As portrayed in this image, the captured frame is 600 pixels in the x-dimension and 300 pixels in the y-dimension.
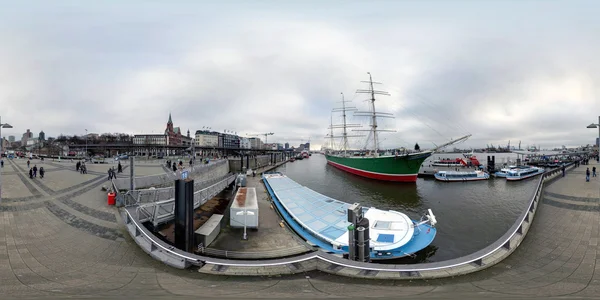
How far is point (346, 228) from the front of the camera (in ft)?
39.7

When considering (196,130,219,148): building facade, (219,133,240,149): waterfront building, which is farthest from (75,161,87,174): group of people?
(219,133,240,149): waterfront building

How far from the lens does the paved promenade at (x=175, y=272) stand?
542 cm

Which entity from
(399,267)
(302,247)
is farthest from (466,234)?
(399,267)

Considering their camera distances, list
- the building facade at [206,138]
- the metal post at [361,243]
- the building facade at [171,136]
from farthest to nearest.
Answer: the building facade at [206,138] → the building facade at [171,136] → the metal post at [361,243]

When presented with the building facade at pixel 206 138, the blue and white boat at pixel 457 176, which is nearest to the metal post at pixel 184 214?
the blue and white boat at pixel 457 176

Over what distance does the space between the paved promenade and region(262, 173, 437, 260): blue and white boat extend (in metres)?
3.83

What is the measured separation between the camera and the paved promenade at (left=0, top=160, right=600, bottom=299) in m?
5.42

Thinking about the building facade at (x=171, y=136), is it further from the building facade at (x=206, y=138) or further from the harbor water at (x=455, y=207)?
the harbor water at (x=455, y=207)

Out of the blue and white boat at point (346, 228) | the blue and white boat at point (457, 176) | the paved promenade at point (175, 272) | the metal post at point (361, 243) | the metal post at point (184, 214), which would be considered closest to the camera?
the paved promenade at point (175, 272)

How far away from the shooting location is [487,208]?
2139cm

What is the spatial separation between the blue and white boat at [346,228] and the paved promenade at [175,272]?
3.83 meters

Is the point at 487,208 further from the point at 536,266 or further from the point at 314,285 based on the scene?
the point at 314,285

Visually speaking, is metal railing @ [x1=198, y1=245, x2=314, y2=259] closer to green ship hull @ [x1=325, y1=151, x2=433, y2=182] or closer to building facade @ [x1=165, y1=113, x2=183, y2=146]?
green ship hull @ [x1=325, y1=151, x2=433, y2=182]

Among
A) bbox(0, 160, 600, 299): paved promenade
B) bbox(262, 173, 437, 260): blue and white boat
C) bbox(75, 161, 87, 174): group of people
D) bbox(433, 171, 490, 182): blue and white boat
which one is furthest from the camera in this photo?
bbox(433, 171, 490, 182): blue and white boat
